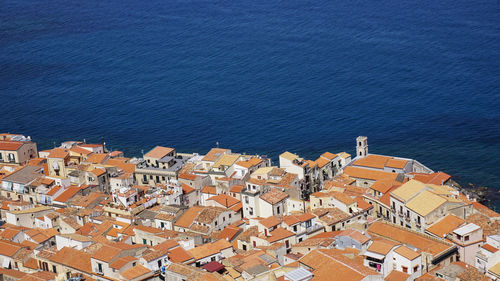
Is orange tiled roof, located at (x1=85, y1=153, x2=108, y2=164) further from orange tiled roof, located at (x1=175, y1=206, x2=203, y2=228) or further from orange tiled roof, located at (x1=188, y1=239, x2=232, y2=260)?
orange tiled roof, located at (x1=188, y1=239, x2=232, y2=260)

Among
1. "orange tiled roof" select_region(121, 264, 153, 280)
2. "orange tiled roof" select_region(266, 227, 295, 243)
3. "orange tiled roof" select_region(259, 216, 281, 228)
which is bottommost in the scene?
"orange tiled roof" select_region(266, 227, 295, 243)

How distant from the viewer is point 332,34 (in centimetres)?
18988

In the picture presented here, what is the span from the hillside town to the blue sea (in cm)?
2262

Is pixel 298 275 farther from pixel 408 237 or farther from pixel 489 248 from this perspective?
pixel 489 248

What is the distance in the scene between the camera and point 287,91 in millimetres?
160125

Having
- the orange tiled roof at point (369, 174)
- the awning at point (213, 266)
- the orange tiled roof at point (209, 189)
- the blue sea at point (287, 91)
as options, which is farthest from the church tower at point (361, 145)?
the awning at point (213, 266)

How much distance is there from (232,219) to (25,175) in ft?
111

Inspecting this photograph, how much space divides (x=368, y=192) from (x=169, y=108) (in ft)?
215

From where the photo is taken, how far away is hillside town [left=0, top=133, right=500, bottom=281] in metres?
76.8

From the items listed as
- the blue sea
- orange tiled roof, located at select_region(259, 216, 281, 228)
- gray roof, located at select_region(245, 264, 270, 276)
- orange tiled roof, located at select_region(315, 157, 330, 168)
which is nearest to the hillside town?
gray roof, located at select_region(245, 264, 270, 276)

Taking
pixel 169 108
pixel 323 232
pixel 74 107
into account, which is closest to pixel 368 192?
pixel 323 232

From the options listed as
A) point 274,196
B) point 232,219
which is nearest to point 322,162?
point 274,196

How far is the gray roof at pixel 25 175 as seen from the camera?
10719 cm

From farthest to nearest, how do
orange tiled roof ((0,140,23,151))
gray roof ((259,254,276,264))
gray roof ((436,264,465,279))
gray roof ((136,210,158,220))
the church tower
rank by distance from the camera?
Result: orange tiled roof ((0,140,23,151)), the church tower, gray roof ((136,210,158,220)), gray roof ((259,254,276,264)), gray roof ((436,264,465,279))
